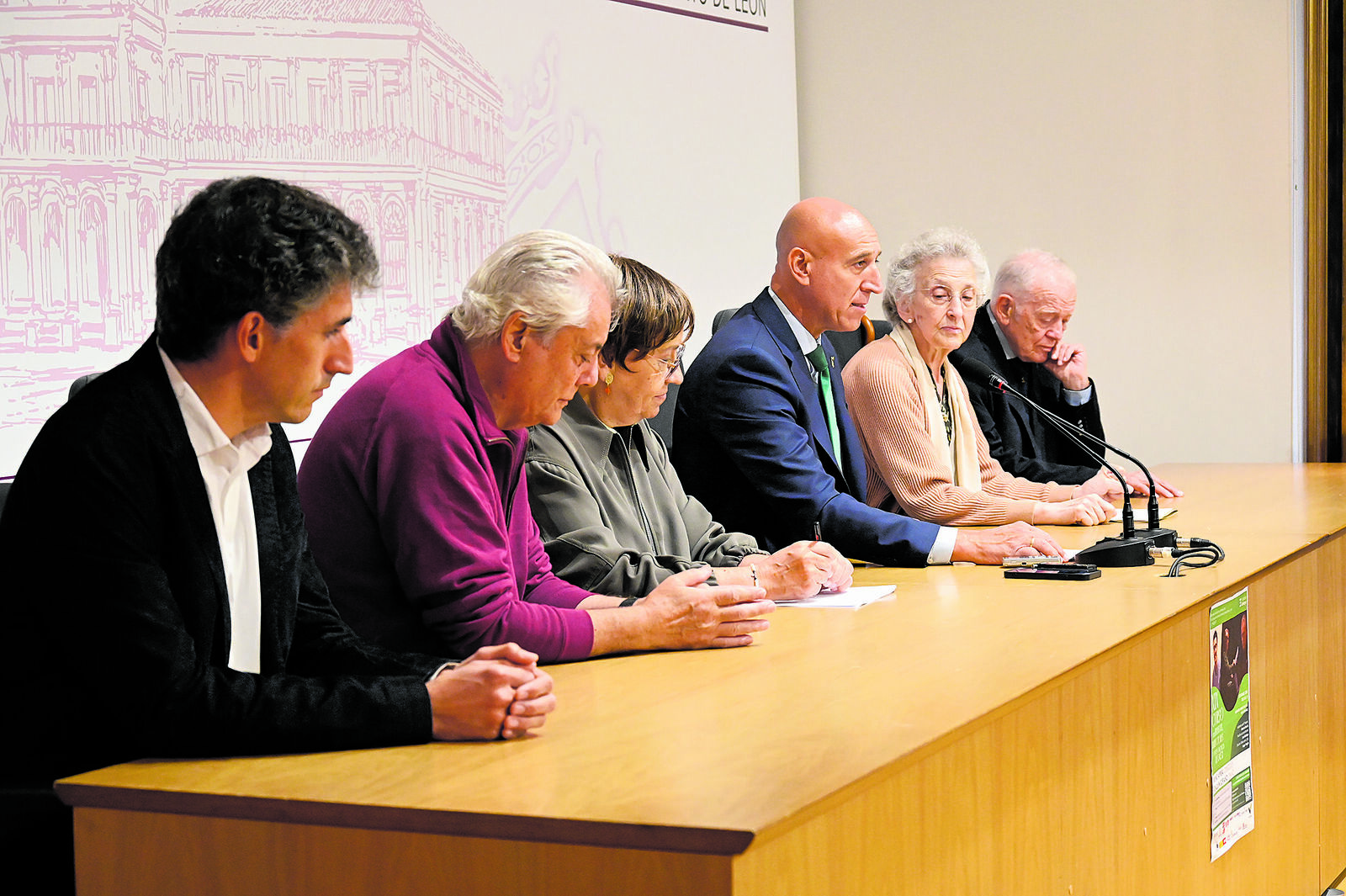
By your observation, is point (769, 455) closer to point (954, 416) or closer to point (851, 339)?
point (954, 416)

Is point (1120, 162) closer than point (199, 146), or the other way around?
point (199, 146)

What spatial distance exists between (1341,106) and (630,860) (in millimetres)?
4687

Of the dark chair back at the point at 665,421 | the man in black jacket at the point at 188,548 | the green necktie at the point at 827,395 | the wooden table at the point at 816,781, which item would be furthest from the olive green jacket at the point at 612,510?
the man in black jacket at the point at 188,548

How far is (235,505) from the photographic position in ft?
4.58

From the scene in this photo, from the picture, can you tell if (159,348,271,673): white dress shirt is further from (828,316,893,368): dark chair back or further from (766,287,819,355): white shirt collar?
(828,316,893,368): dark chair back

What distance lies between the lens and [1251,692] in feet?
7.34

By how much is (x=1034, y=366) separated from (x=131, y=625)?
310 centimetres

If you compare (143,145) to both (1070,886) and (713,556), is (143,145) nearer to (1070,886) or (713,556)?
(713,556)

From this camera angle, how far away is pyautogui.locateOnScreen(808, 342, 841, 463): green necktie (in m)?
2.78

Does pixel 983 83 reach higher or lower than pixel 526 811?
higher

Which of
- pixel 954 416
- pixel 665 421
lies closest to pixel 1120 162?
pixel 954 416

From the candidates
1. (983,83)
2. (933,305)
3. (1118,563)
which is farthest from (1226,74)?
(1118,563)

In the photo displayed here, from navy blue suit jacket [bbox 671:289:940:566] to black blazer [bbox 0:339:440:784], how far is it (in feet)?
4.18

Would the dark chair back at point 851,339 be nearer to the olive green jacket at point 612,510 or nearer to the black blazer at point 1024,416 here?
the black blazer at point 1024,416
